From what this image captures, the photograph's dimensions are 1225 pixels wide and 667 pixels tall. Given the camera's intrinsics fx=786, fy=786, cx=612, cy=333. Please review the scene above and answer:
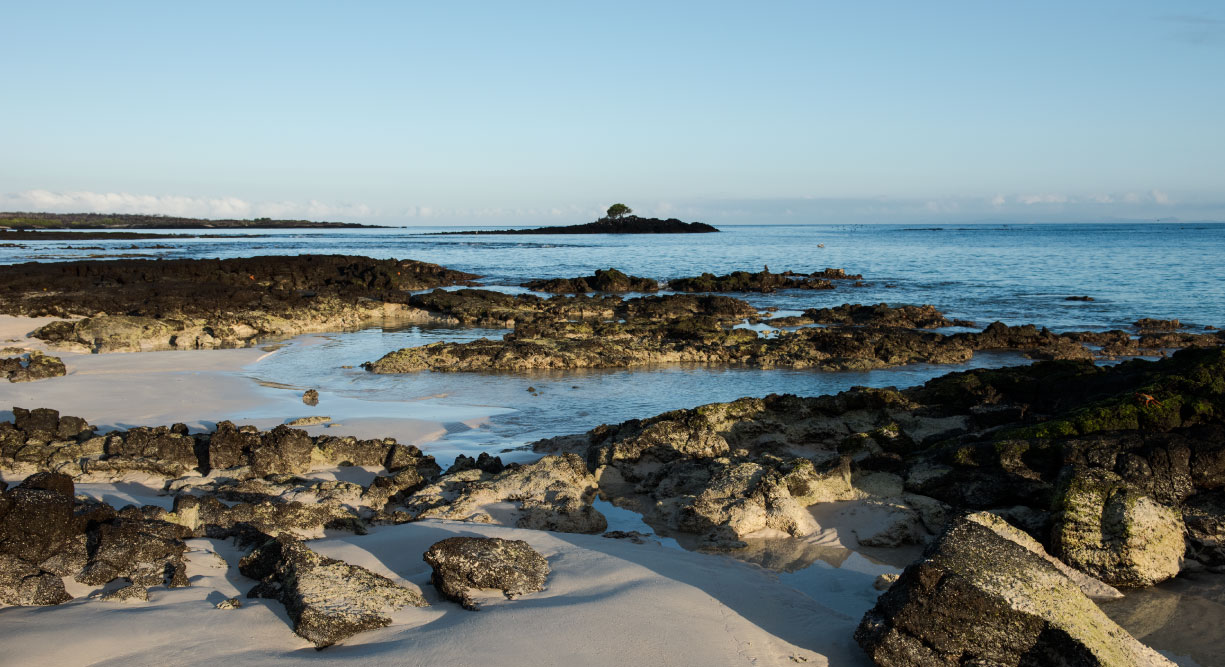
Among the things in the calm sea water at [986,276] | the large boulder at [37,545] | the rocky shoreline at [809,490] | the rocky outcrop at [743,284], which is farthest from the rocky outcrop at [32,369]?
the rocky outcrop at [743,284]

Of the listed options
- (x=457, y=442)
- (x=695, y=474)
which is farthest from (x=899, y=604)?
(x=457, y=442)

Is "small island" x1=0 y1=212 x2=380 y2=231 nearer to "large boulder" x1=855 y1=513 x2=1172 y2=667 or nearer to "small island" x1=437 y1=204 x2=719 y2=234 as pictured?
"small island" x1=437 y1=204 x2=719 y2=234

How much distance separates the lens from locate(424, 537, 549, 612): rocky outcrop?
452cm

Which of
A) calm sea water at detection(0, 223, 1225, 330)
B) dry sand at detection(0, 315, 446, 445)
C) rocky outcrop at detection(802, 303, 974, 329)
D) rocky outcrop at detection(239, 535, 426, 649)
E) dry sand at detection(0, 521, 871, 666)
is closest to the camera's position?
dry sand at detection(0, 521, 871, 666)

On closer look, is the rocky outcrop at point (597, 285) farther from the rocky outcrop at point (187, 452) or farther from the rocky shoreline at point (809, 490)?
the rocky outcrop at point (187, 452)

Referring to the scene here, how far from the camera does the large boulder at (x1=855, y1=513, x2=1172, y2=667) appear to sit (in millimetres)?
3816

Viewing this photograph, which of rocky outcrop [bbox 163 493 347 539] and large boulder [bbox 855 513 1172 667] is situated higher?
large boulder [bbox 855 513 1172 667]

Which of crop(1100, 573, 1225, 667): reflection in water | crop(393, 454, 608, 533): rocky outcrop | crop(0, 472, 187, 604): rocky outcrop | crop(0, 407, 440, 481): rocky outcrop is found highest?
crop(0, 472, 187, 604): rocky outcrop

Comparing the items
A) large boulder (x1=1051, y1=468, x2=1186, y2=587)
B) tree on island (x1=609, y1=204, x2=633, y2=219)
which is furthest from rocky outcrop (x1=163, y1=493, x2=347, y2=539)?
tree on island (x1=609, y1=204, x2=633, y2=219)

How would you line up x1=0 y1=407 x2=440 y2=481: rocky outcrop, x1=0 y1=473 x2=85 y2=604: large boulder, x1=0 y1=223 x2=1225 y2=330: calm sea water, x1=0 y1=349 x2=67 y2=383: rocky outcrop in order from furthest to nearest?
x1=0 y1=223 x2=1225 y2=330: calm sea water
x1=0 y1=349 x2=67 y2=383: rocky outcrop
x1=0 y1=407 x2=440 y2=481: rocky outcrop
x1=0 y1=473 x2=85 y2=604: large boulder

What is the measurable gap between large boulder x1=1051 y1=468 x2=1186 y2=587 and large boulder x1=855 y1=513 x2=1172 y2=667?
4.28 feet

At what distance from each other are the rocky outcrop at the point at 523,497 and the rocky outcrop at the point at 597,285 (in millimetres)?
24963

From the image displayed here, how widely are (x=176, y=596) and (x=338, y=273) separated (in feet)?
94.6

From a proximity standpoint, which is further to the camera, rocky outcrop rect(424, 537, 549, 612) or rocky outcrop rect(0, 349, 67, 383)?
rocky outcrop rect(0, 349, 67, 383)
